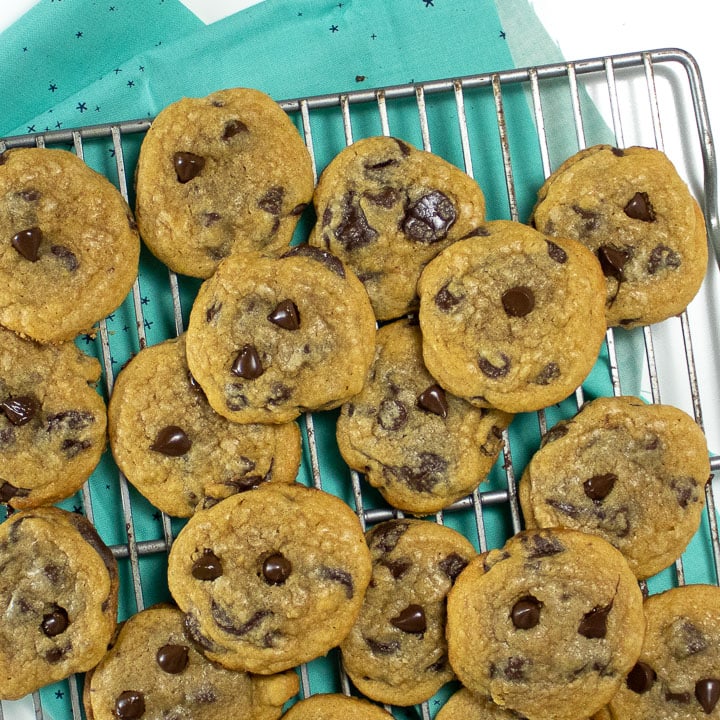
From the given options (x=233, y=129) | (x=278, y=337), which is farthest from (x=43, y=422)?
(x=233, y=129)

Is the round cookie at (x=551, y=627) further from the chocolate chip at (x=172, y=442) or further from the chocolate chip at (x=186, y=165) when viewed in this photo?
the chocolate chip at (x=186, y=165)

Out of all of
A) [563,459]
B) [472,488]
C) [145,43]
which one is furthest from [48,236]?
[563,459]

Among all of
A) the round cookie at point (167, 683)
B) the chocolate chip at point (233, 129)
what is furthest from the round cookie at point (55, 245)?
the round cookie at point (167, 683)

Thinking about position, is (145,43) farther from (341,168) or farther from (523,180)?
(523,180)

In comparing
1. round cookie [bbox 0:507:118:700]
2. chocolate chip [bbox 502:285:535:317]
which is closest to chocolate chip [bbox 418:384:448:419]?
chocolate chip [bbox 502:285:535:317]

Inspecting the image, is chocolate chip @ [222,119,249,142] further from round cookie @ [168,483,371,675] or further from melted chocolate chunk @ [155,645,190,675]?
melted chocolate chunk @ [155,645,190,675]
